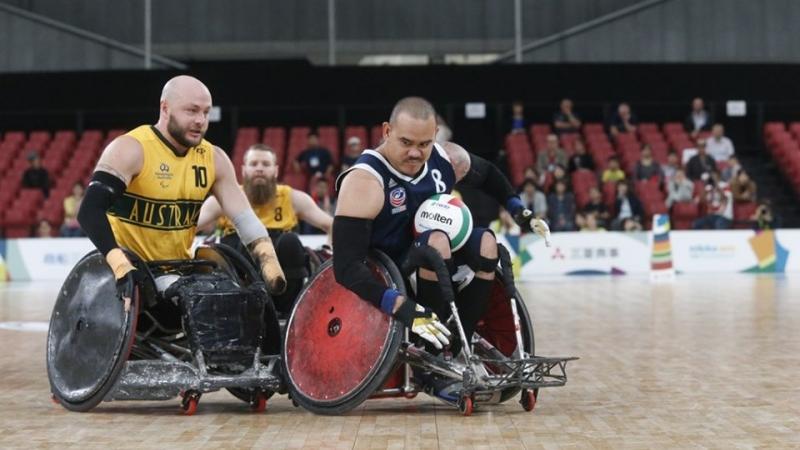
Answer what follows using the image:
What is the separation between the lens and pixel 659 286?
17828 millimetres

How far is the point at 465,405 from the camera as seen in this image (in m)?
5.96

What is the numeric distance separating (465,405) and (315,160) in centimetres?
1674

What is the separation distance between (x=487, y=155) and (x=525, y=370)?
1989 cm

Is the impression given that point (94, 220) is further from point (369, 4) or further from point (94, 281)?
point (369, 4)

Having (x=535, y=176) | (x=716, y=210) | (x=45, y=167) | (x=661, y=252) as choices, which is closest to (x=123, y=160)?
(x=661, y=252)

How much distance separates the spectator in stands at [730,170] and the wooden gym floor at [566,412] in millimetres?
12265

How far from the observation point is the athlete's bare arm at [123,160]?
6367 mm

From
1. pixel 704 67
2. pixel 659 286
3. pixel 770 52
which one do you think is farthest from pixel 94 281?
pixel 770 52

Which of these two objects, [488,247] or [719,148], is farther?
[719,148]

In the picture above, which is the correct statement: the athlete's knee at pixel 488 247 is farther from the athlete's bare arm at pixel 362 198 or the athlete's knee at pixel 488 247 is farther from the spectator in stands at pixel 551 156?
the spectator in stands at pixel 551 156

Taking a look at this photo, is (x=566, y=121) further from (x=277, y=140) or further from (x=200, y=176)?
(x=200, y=176)

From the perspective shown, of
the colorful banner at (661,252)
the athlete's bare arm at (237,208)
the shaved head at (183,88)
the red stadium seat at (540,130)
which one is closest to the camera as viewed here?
the shaved head at (183,88)

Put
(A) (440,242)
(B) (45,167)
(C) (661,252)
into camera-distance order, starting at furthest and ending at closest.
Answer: (B) (45,167) < (C) (661,252) < (A) (440,242)

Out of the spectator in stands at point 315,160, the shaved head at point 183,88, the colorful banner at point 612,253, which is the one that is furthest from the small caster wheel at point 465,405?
the spectator in stands at point 315,160
